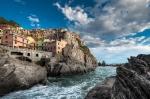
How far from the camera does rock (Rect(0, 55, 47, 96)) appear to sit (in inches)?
1920

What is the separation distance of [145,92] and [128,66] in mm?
3751

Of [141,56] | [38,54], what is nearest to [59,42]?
[38,54]

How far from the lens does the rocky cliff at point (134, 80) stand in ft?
57.0

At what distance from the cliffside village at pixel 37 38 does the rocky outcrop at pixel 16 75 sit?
121ft

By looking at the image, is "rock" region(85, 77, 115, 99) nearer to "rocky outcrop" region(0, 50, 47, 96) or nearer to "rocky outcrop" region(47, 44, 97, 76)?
"rocky outcrop" region(0, 50, 47, 96)

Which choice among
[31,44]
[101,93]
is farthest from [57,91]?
[31,44]

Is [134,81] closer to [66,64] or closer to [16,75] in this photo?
[16,75]

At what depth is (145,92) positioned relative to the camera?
1722 centimetres

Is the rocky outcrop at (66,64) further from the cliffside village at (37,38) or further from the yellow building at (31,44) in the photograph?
the yellow building at (31,44)

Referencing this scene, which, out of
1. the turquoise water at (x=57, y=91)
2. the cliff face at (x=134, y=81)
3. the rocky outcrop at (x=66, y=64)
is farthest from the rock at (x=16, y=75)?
the cliff face at (x=134, y=81)

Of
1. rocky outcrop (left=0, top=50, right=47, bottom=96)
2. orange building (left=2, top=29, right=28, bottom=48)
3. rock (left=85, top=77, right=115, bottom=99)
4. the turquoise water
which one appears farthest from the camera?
orange building (left=2, top=29, right=28, bottom=48)

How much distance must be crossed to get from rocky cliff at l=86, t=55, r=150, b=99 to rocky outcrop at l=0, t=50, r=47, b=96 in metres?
31.3

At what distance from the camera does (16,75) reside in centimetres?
5184

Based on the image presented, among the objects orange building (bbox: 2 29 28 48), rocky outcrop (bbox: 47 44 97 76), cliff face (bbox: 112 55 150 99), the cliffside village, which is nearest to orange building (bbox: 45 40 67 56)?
the cliffside village
